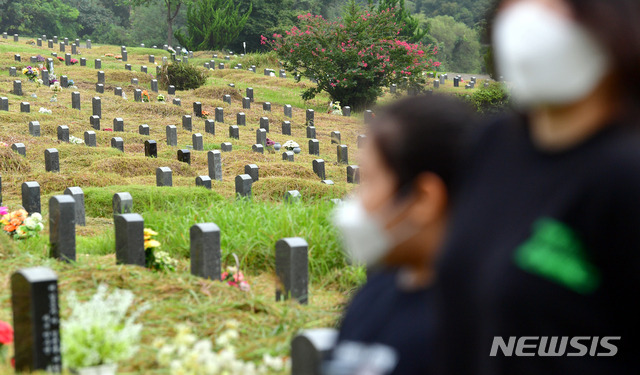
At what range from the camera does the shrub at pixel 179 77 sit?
26469 millimetres

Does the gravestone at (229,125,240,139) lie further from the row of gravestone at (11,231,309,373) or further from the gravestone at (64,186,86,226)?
the row of gravestone at (11,231,309,373)

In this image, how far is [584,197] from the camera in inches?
53.9

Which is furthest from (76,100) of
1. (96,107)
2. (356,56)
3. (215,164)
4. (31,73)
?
(356,56)

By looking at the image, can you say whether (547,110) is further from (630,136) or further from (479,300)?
(479,300)

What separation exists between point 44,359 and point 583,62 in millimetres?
2796

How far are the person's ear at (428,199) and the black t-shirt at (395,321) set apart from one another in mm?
172

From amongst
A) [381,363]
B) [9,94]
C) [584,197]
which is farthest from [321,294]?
[9,94]

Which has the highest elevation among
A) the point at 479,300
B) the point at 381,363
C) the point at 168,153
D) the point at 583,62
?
the point at 583,62

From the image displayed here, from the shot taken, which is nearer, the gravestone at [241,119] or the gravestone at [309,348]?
the gravestone at [309,348]

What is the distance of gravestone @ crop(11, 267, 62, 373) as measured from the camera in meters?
3.42

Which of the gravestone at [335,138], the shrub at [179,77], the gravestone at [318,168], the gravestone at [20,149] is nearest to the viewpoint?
the gravestone at [20,149]

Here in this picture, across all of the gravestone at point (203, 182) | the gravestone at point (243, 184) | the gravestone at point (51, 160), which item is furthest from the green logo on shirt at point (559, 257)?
the gravestone at point (51, 160)

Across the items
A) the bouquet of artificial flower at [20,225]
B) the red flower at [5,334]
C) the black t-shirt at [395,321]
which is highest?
the black t-shirt at [395,321]

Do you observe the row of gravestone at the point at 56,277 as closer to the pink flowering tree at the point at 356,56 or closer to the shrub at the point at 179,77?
the pink flowering tree at the point at 356,56
